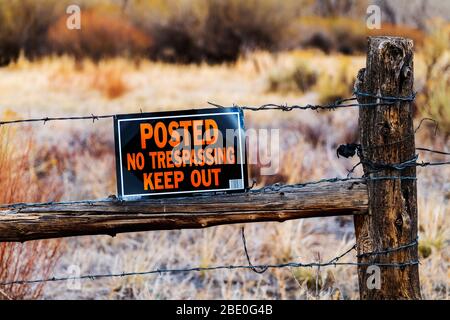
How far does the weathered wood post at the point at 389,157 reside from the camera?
3.09 m

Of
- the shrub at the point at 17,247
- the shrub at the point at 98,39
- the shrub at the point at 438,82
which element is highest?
the shrub at the point at 98,39

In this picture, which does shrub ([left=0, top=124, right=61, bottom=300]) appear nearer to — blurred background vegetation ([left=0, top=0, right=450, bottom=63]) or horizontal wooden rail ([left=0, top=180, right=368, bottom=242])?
horizontal wooden rail ([left=0, top=180, right=368, bottom=242])

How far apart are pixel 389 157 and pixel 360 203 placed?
0.20 metres

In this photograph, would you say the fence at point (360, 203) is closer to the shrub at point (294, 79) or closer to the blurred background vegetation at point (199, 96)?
the blurred background vegetation at point (199, 96)

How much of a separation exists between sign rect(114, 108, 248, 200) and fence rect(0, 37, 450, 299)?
59 millimetres

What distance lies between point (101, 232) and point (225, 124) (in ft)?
2.01

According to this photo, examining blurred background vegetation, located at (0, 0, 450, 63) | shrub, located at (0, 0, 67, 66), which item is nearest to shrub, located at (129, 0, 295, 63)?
blurred background vegetation, located at (0, 0, 450, 63)

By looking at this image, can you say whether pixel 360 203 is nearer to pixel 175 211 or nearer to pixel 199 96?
pixel 175 211

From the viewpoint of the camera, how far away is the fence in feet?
10.1

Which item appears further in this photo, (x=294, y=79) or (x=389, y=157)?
(x=294, y=79)

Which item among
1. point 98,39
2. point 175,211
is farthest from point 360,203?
point 98,39

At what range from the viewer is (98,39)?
1850 centimetres

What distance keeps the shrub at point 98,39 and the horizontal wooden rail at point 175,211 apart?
14842 millimetres

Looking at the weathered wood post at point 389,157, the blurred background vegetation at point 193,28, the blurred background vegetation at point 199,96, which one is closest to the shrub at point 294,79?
the blurred background vegetation at point 199,96
